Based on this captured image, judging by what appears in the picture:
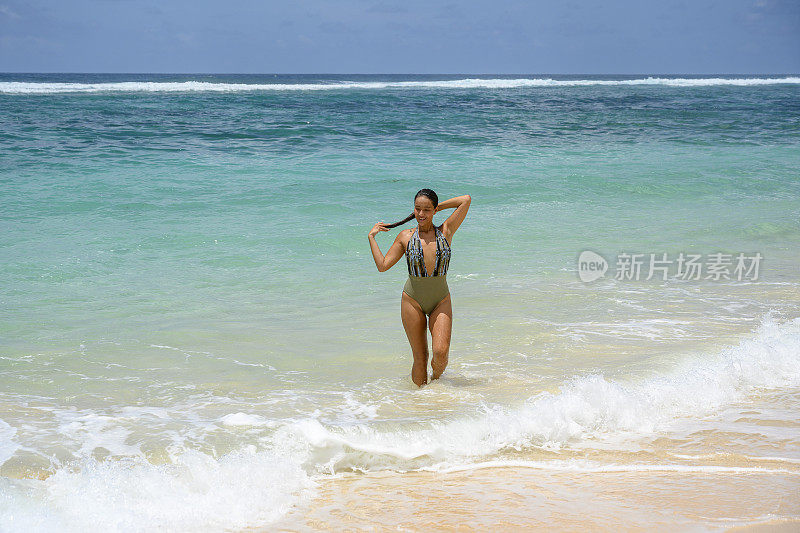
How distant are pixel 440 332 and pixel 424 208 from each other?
856 mm

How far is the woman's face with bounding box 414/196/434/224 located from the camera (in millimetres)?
4898

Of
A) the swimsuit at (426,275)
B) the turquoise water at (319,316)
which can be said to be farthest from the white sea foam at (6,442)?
the swimsuit at (426,275)

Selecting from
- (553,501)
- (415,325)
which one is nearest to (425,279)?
(415,325)

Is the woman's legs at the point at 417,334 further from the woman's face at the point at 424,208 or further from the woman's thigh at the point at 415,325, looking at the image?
the woman's face at the point at 424,208

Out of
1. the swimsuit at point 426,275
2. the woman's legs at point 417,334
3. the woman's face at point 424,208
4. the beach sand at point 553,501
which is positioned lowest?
the beach sand at point 553,501

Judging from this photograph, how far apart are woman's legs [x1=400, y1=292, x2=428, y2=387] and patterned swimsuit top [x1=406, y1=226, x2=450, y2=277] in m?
0.24

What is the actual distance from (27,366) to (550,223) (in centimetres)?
773

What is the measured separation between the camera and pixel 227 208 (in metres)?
11.9

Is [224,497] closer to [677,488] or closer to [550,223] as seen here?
[677,488]

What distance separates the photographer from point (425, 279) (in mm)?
5098

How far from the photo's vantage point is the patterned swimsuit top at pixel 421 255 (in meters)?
5.05

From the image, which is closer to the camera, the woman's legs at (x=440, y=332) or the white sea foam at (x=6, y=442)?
the white sea foam at (x=6, y=442)

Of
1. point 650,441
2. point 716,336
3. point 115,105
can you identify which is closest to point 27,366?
point 650,441

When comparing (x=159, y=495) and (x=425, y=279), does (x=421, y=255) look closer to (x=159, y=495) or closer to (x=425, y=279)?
(x=425, y=279)
